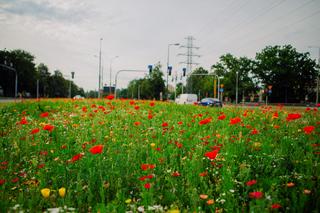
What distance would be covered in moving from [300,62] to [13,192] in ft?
255

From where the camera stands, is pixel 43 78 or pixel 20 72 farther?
pixel 43 78

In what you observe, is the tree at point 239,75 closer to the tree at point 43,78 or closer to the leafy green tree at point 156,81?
the leafy green tree at point 156,81

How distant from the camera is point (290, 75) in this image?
2616 inches

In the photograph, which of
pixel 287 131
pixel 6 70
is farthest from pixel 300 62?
pixel 6 70

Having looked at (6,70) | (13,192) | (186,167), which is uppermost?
(6,70)

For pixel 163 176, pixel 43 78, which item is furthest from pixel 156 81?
pixel 163 176

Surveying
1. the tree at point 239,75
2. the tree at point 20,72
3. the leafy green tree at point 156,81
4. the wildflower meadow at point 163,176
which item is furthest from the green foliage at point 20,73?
the wildflower meadow at point 163,176

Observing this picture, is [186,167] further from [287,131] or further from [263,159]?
[287,131]

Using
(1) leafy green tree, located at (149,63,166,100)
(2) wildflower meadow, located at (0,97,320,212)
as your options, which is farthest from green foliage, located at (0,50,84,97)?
(2) wildflower meadow, located at (0,97,320,212)

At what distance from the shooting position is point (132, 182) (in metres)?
2.82

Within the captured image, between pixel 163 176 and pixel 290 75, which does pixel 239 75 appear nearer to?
pixel 290 75

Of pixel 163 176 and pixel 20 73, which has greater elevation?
pixel 20 73

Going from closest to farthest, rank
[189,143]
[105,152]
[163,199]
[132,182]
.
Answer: [163,199]
[132,182]
[105,152]
[189,143]

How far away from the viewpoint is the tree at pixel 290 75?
2623 inches
